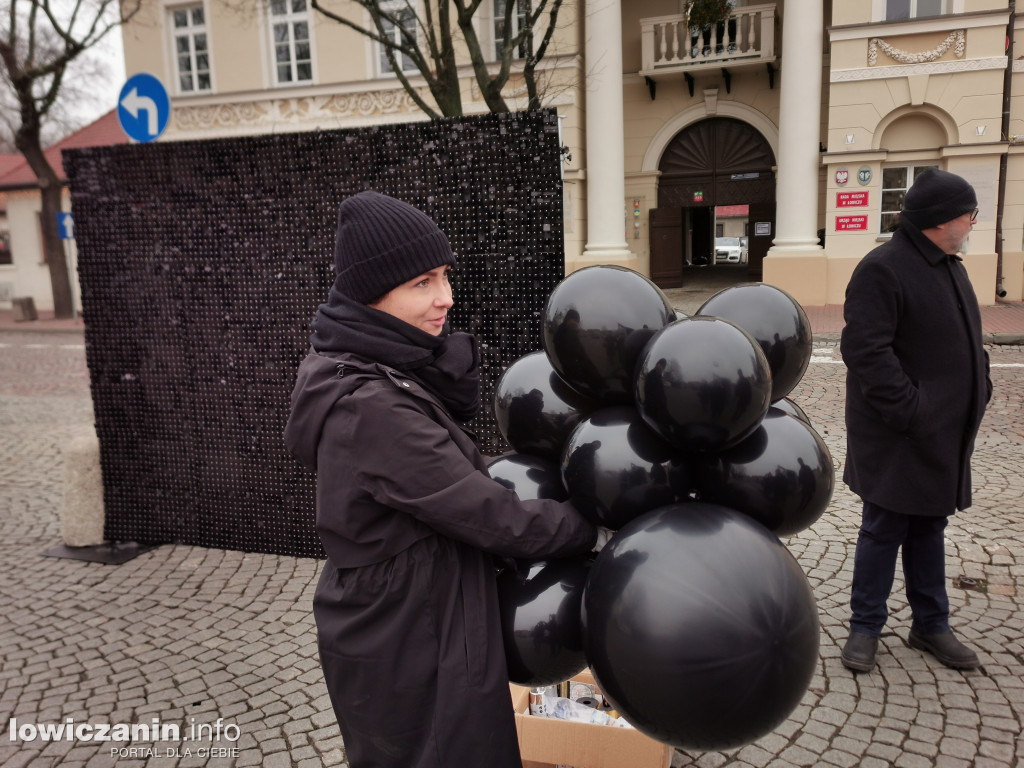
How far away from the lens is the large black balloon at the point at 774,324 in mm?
2318

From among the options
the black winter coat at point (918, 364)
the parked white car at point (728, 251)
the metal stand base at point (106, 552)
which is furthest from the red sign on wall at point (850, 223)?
the metal stand base at point (106, 552)

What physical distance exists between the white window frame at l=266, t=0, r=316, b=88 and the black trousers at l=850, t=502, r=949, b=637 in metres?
19.8

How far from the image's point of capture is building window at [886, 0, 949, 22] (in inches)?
623

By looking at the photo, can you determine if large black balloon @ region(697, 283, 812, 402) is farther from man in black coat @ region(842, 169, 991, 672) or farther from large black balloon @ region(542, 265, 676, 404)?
man in black coat @ region(842, 169, 991, 672)

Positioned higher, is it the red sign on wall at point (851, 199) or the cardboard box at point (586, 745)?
the red sign on wall at point (851, 199)

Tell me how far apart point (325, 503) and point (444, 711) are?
1.73 feet

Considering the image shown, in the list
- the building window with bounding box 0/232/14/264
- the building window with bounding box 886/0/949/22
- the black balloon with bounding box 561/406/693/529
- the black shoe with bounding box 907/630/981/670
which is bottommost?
the black shoe with bounding box 907/630/981/670

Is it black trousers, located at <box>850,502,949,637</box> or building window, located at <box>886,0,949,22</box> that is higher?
building window, located at <box>886,0,949,22</box>

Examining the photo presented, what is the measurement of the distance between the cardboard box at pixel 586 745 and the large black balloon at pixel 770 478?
3.08 ft

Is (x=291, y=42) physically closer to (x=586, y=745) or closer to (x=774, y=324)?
(x=774, y=324)

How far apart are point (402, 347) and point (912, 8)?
1813 centimetres

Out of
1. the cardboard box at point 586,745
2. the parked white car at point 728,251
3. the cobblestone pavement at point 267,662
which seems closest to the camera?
the cardboard box at point 586,745

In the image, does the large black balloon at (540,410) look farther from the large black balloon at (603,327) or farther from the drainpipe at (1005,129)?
the drainpipe at (1005,129)

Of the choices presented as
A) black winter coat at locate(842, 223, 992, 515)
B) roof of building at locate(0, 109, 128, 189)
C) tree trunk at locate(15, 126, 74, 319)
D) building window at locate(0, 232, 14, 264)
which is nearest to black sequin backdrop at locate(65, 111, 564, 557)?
black winter coat at locate(842, 223, 992, 515)
